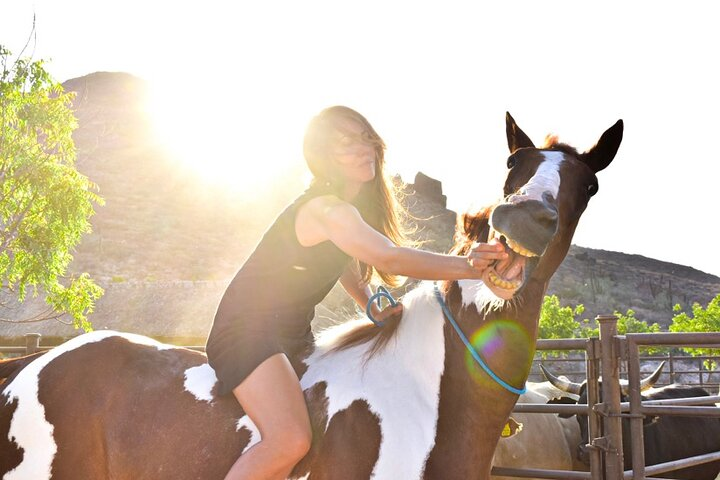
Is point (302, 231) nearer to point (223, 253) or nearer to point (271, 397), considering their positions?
point (271, 397)

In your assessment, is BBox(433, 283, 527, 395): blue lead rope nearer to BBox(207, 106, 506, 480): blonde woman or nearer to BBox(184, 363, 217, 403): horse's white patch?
BBox(207, 106, 506, 480): blonde woman

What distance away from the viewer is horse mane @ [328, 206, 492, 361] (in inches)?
97.4

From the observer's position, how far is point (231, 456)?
257 cm

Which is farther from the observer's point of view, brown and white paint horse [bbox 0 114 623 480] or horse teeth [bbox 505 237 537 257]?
brown and white paint horse [bbox 0 114 623 480]

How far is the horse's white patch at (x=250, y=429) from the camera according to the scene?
254cm

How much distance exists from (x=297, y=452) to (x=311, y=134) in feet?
4.03

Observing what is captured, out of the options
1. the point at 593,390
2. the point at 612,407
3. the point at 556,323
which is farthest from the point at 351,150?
the point at 556,323

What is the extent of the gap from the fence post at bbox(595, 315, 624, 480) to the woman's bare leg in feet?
8.88

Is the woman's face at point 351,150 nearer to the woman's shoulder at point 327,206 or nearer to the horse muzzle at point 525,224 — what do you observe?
Answer: the woman's shoulder at point 327,206

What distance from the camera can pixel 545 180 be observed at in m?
2.27

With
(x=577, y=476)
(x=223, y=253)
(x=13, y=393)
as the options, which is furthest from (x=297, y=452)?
(x=223, y=253)

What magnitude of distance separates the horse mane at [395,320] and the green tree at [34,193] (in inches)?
752

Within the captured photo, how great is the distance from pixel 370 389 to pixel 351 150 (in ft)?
3.07

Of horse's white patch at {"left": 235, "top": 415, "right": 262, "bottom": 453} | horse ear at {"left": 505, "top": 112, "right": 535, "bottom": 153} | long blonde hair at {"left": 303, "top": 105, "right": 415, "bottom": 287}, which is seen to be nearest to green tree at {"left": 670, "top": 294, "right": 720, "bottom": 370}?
horse ear at {"left": 505, "top": 112, "right": 535, "bottom": 153}
